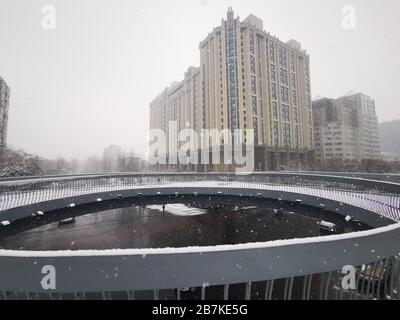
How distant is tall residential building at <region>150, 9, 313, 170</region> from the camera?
202ft

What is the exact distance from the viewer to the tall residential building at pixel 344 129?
98.9 m

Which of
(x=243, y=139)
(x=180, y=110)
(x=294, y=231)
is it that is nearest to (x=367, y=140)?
(x=243, y=139)

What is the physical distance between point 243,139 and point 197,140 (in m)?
19.1

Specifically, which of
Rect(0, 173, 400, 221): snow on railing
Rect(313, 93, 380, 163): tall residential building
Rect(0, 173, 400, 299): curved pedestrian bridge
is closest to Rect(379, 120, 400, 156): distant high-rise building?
Rect(313, 93, 380, 163): tall residential building

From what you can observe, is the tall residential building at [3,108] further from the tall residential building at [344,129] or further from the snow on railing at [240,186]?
the tall residential building at [344,129]

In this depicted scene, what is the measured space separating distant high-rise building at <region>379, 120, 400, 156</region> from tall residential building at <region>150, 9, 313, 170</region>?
115332 millimetres

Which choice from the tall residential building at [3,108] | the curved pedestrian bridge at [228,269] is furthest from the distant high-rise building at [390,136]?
the tall residential building at [3,108]

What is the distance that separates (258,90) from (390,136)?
149846 millimetres

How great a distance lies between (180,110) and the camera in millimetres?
92562

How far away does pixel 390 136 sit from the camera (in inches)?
6029

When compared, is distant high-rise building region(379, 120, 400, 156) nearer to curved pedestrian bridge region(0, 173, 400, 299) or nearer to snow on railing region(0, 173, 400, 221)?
snow on railing region(0, 173, 400, 221)

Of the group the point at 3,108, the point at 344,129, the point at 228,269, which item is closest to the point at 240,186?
the point at 228,269

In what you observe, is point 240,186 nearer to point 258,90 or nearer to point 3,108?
point 258,90

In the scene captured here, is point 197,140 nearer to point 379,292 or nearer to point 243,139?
point 243,139
